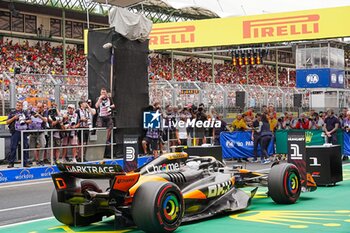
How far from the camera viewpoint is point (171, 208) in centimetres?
807

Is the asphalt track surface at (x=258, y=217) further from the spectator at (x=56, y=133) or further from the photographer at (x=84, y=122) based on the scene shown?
the photographer at (x=84, y=122)

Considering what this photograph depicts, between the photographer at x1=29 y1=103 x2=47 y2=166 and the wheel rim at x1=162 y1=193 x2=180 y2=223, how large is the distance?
9004 mm

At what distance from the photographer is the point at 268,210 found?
9859mm

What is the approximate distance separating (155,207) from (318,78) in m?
33.0

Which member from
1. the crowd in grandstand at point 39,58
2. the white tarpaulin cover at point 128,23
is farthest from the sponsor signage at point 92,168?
the crowd in grandstand at point 39,58

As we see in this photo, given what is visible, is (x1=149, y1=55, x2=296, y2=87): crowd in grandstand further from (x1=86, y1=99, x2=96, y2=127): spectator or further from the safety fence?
(x1=86, y1=99, x2=96, y2=127): spectator

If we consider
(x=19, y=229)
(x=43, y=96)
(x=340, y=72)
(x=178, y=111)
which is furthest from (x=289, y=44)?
(x=19, y=229)

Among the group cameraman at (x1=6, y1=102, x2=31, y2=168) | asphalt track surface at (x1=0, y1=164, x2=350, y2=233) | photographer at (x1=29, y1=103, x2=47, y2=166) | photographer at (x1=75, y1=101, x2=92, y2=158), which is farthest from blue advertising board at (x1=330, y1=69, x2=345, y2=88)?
asphalt track surface at (x1=0, y1=164, x2=350, y2=233)

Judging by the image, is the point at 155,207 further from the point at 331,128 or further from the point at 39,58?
the point at 39,58

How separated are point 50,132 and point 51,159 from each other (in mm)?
751

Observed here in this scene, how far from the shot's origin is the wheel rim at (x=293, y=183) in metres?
10.4

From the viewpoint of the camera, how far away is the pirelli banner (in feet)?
109

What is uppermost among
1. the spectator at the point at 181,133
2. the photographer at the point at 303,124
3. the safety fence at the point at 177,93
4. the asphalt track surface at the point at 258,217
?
the safety fence at the point at 177,93

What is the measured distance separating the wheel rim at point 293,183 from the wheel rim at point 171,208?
2899 millimetres
